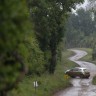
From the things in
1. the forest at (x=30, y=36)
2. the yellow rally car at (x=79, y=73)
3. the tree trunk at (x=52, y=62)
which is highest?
the forest at (x=30, y=36)

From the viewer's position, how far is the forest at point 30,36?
731 cm

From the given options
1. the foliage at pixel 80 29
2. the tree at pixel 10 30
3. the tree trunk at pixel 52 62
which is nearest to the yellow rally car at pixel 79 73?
the tree trunk at pixel 52 62

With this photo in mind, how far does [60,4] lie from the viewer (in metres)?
38.3

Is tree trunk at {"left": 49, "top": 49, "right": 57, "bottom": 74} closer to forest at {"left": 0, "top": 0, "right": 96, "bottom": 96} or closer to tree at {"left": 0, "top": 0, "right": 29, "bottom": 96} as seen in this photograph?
forest at {"left": 0, "top": 0, "right": 96, "bottom": 96}

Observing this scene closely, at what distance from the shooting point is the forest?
24.0ft

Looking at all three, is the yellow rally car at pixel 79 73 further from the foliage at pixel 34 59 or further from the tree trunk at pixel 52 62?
the foliage at pixel 34 59

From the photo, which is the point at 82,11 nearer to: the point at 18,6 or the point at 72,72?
the point at 72,72

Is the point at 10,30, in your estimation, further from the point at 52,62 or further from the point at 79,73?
the point at 79,73

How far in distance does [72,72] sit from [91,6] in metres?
8.01

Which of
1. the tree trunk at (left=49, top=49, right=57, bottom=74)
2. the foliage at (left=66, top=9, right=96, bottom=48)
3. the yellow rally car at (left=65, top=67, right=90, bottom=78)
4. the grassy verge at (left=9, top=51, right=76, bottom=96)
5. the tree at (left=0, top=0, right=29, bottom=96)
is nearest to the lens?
the tree at (left=0, top=0, right=29, bottom=96)

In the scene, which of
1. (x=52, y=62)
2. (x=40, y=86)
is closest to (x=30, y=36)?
(x=40, y=86)

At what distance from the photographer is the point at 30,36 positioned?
323 inches

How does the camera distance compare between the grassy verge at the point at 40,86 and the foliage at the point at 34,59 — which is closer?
the grassy verge at the point at 40,86

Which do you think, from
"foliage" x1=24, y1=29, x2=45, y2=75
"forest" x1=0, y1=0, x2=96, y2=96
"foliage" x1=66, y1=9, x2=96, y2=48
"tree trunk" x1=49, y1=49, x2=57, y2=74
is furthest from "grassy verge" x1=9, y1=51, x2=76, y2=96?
"foliage" x1=66, y1=9, x2=96, y2=48
